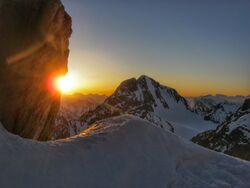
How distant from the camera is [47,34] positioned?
2167cm

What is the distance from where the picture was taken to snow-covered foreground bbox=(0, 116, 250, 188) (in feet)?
45.3

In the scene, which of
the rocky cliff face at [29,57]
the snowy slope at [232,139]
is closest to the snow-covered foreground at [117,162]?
the rocky cliff face at [29,57]

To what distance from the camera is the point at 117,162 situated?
1543 cm

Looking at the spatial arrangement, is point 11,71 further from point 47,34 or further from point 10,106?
point 47,34

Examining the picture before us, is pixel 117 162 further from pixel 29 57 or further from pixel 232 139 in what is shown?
pixel 232 139

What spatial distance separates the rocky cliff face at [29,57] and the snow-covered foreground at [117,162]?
477 cm

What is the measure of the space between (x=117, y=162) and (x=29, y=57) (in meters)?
9.22

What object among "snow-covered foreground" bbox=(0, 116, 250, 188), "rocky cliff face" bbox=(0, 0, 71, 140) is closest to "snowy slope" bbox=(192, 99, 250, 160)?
"rocky cliff face" bbox=(0, 0, 71, 140)

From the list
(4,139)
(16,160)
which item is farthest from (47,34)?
(16,160)

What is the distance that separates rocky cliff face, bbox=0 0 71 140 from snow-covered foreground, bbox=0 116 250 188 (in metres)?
4.77

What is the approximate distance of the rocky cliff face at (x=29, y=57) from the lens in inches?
779

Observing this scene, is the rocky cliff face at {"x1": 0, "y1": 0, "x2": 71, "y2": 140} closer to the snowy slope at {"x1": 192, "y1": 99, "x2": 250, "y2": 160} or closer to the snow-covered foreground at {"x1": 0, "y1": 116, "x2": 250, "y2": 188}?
the snow-covered foreground at {"x1": 0, "y1": 116, "x2": 250, "y2": 188}

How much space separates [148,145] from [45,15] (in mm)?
10393

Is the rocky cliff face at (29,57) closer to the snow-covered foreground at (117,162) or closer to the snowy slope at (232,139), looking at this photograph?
the snow-covered foreground at (117,162)
